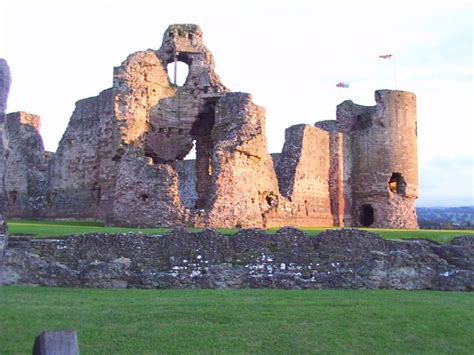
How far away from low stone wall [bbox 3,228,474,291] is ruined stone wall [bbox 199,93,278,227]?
341 inches

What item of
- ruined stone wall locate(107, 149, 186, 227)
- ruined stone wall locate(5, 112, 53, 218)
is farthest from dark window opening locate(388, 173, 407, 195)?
ruined stone wall locate(5, 112, 53, 218)

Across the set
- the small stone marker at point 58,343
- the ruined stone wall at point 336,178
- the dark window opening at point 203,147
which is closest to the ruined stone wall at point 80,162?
the dark window opening at point 203,147

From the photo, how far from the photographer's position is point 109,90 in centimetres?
2736

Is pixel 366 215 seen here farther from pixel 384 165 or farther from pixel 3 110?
pixel 3 110

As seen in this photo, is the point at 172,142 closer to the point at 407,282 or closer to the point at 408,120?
the point at 408,120

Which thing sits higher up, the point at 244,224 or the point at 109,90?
the point at 109,90

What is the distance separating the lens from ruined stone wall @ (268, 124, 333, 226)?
30.3 metres

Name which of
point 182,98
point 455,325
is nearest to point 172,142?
point 182,98

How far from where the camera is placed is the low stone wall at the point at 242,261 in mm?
12672

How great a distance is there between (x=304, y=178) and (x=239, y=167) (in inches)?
306

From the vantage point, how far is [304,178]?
3183 centimetres

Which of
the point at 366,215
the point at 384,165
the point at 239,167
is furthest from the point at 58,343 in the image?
the point at 366,215

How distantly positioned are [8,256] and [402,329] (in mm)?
7550

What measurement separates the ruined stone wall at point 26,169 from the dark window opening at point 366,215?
55.3 feet
